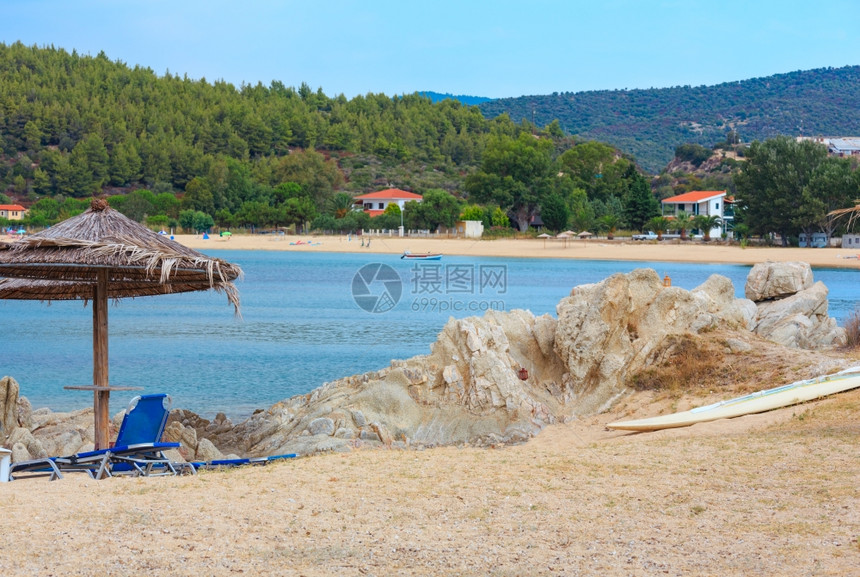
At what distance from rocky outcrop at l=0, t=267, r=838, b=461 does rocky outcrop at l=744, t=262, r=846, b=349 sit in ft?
5.49

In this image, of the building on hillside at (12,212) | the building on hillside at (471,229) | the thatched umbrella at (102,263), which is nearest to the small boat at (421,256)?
the building on hillside at (471,229)

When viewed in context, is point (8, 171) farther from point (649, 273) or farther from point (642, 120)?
point (642, 120)

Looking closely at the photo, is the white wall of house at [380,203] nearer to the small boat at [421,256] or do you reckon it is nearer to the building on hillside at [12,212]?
the small boat at [421,256]

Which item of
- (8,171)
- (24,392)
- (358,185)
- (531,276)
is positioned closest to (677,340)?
(24,392)

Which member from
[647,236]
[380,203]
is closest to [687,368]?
[647,236]

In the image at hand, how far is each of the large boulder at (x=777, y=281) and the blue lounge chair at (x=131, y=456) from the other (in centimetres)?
1160

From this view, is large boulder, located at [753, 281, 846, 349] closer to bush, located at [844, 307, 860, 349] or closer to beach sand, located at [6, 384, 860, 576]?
bush, located at [844, 307, 860, 349]

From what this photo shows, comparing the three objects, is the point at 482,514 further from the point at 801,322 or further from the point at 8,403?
the point at 801,322

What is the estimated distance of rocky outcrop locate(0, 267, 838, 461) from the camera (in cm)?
1006

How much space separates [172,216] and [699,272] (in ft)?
149

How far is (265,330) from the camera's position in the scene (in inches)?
942

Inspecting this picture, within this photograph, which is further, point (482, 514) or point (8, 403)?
point (8, 403)

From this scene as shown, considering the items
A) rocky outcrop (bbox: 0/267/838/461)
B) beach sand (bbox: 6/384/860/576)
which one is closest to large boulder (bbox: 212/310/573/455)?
rocky outcrop (bbox: 0/267/838/461)

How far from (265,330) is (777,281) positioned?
12935 mm
